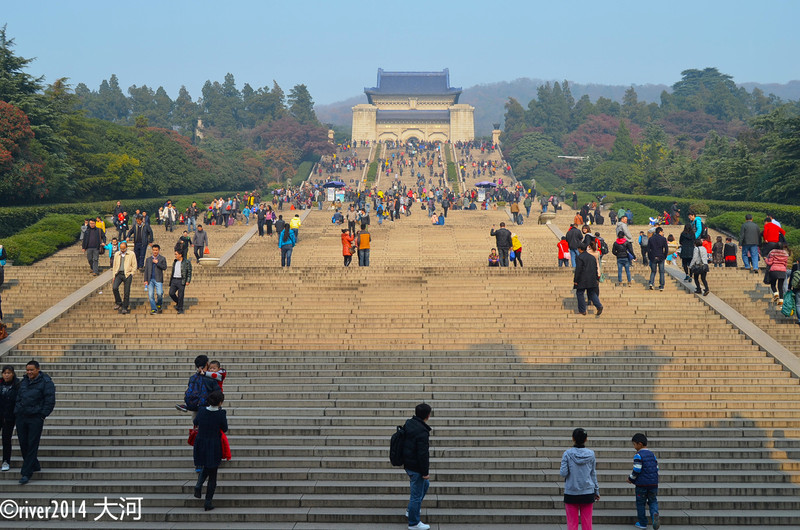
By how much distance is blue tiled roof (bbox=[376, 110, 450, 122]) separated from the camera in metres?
97.6

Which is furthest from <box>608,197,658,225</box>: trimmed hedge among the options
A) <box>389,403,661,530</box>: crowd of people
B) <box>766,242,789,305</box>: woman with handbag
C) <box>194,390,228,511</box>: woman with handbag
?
<box>194,390,228,511</box>: woman with handbag

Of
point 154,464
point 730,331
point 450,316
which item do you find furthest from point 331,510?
point 730,331

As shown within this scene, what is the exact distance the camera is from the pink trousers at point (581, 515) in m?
7.66

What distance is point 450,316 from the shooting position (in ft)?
50.5

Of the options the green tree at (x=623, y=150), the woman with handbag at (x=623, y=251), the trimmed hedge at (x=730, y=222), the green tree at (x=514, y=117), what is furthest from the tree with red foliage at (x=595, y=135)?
the woman with handbag at (x=623, y=251)

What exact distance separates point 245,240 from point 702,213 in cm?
1884

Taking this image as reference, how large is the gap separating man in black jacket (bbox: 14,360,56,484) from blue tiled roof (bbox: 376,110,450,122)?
8978 centimetres

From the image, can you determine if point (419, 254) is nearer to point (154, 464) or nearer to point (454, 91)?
point (154, 464)

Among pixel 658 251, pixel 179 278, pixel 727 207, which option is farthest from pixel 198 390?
pixel 727 207

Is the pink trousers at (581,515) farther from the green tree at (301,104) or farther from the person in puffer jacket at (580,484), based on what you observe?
the green tree at (301,104)

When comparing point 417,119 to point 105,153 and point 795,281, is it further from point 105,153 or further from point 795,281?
point 795,281

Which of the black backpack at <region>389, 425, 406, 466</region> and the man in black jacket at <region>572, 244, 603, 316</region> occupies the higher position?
the man in black jacket at <region>572, 244, 603, 316</region>

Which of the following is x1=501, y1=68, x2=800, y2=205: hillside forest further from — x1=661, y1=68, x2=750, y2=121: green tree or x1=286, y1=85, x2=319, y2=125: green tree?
x1=286, y1=85, x2=319, y2=125: green tree

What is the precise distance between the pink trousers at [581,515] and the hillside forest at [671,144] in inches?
1089
